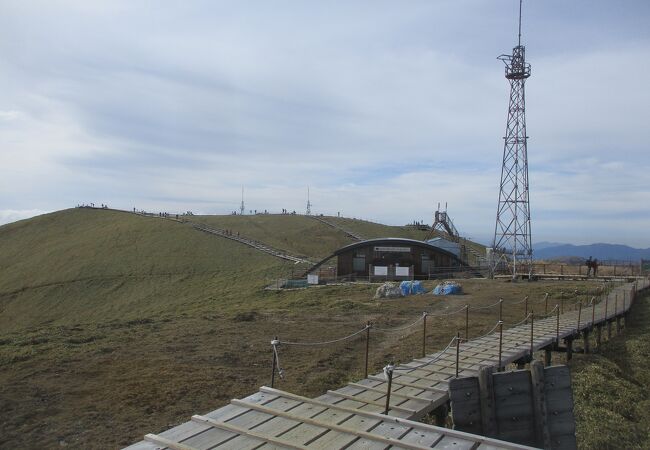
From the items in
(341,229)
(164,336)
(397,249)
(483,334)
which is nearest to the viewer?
(483,334)

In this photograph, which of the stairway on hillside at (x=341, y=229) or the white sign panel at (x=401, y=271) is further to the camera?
the stairway on hillside at (x=341, y=229)

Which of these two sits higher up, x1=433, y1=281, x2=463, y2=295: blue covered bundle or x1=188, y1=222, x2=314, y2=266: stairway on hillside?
x1=188, y1=222, x2=314, y2=266: stairway on hillside

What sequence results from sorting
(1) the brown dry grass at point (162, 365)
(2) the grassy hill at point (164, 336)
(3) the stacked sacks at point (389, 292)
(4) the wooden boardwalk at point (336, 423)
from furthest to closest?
(3) the stacked sacks at point (389, 292)
(2) the grassy hill at point (164, 336)
(1) the brown dry grass at point (162, 365)
(4) the wooden boardwalk at point (336, 423)

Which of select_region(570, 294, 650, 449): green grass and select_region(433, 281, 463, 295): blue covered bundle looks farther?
select_region(433, 281, 463, 295): blue covered bundle

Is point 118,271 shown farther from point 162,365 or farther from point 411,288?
point 162,365

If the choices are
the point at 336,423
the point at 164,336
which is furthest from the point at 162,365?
the point at 336,423

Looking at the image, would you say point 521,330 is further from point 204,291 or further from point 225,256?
point 225,256

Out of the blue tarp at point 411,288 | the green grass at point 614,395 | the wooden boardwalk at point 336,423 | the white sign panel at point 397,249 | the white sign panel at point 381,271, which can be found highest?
the white sign panel at point 397,249

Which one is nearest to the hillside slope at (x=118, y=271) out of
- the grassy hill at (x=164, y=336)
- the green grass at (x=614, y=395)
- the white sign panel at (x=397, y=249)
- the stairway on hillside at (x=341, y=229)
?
the grassy hill at (x=164, y=336)

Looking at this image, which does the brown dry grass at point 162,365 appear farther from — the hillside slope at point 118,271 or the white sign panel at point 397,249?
the white sign panel at point 397,249

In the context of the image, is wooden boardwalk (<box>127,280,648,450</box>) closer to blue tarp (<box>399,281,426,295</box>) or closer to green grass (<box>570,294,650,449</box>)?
green grass (<box>570,294,650,449</box>)

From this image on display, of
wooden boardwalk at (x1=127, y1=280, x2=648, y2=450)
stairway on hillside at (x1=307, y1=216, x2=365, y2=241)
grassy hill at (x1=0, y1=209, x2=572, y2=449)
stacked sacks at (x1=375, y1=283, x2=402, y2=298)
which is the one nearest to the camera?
wooden boardwalk at (x1=127, y1=280, x2=648, y2=450)

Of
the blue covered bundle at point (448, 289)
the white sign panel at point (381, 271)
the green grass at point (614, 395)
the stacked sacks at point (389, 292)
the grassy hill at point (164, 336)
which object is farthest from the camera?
the white sign panel at point (381, 271)

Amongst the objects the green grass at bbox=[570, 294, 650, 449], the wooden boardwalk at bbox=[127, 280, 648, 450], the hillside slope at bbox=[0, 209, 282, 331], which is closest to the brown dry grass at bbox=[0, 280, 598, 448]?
the wooden boardwalk at bbox=[127, 280, 648, 450]
